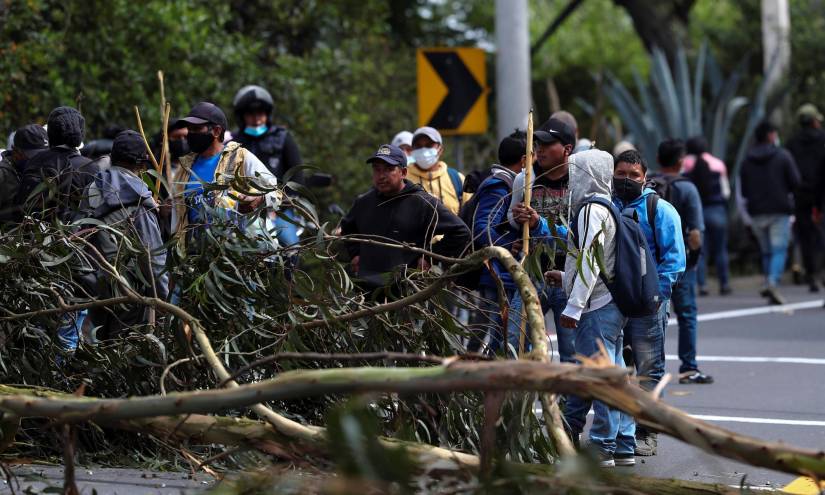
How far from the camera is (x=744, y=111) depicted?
20969mm

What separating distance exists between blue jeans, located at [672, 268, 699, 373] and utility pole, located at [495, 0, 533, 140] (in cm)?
431

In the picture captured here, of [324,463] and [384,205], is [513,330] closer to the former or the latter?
[384,205]

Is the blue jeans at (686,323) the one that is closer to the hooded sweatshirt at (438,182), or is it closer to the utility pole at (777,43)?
the hooded sweatshirt at (438,182)

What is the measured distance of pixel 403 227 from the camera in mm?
8562

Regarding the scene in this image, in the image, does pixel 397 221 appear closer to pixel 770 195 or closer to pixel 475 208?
pixel 475 208

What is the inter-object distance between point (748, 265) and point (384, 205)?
1305cm

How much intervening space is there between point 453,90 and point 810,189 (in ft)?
17.9

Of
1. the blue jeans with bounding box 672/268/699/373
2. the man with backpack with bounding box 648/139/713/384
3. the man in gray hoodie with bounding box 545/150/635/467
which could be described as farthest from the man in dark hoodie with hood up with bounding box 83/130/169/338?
the blue jeans with bounding box 672/268/699/373

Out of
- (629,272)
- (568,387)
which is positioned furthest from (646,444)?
(568,387)

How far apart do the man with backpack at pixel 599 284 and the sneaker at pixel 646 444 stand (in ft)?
1.34

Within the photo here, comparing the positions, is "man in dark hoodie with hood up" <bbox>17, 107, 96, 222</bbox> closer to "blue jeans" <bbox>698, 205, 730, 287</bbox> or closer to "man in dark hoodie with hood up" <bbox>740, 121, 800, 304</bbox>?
"man in dark hoodie with hood up" <bbox>740, 121, 800, 304</bbox>

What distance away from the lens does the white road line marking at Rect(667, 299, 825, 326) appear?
14.6m

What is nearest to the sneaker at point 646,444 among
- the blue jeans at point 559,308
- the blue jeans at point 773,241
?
the blue jeans at point 559,308

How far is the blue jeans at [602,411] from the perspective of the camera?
287 inches
